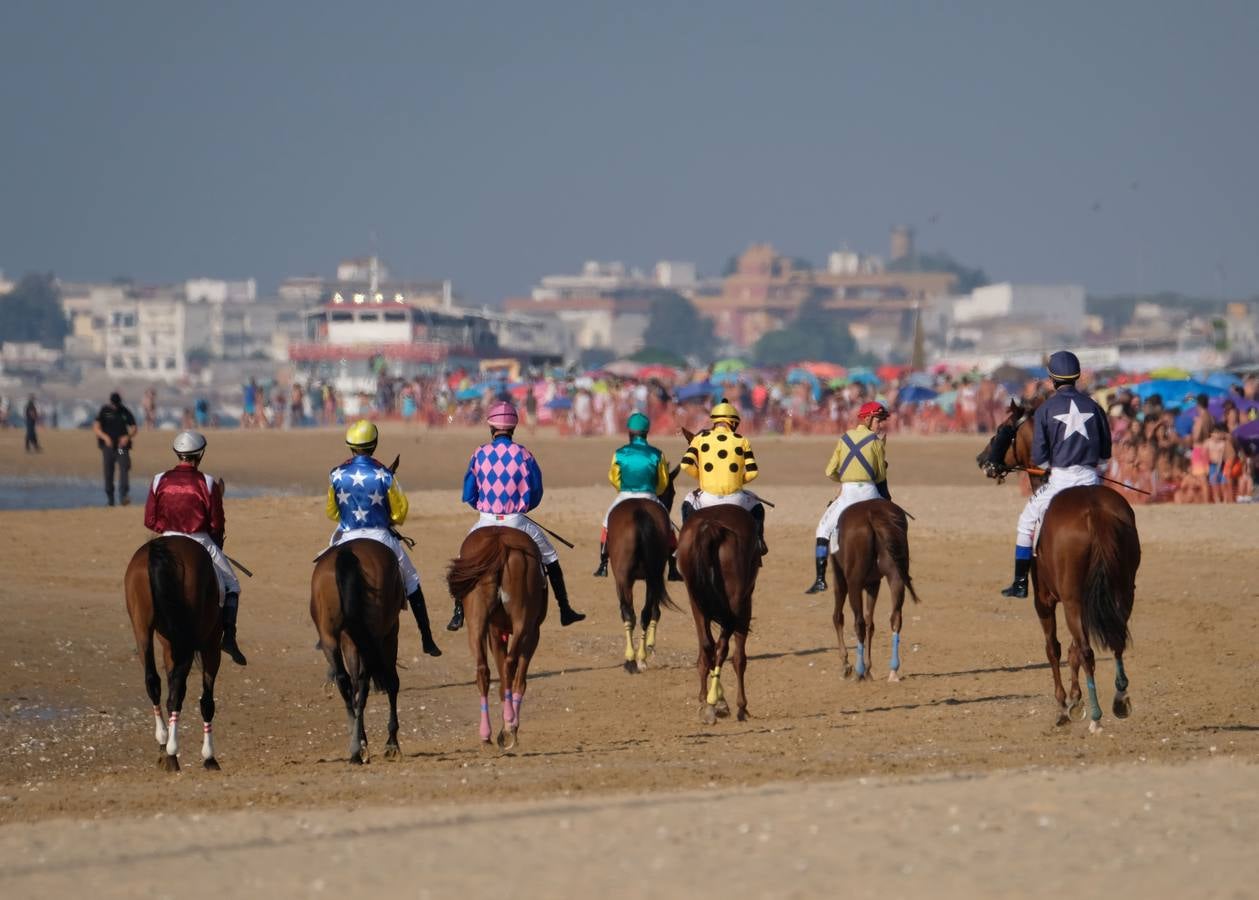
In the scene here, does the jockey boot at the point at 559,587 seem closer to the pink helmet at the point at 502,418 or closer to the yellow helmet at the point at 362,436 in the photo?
the pink helmet at the point at 502,418

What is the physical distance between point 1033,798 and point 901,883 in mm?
1597

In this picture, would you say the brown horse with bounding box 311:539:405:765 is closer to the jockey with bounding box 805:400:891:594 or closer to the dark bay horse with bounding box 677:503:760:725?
the dark bay horse with bounding box 677:503:760:725

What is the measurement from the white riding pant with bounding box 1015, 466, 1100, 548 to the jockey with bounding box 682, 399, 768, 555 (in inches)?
72.3

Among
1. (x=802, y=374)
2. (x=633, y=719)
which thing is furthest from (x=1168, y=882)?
(x=802, y=374)

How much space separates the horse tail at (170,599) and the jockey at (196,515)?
0.79 feet

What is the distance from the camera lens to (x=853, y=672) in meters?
15.3

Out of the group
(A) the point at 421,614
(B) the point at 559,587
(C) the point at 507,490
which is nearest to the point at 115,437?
(B) the point at 559,587

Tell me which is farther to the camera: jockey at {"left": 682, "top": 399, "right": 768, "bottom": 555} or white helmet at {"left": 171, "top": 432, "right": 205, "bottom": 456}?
jockey at {"left": 682, "top": 399, "right": 768, "bottom": 555}

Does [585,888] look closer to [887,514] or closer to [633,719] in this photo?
[633,719]

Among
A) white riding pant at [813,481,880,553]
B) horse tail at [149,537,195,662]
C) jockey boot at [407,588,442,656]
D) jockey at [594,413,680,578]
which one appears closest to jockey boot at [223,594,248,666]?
horse tail at [149,537,195,662]

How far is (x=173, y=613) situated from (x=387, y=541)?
127 centimetres

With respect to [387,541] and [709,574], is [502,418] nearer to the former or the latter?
[387,541]

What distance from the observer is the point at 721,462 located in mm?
13836

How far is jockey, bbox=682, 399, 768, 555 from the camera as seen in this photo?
45.3ft
